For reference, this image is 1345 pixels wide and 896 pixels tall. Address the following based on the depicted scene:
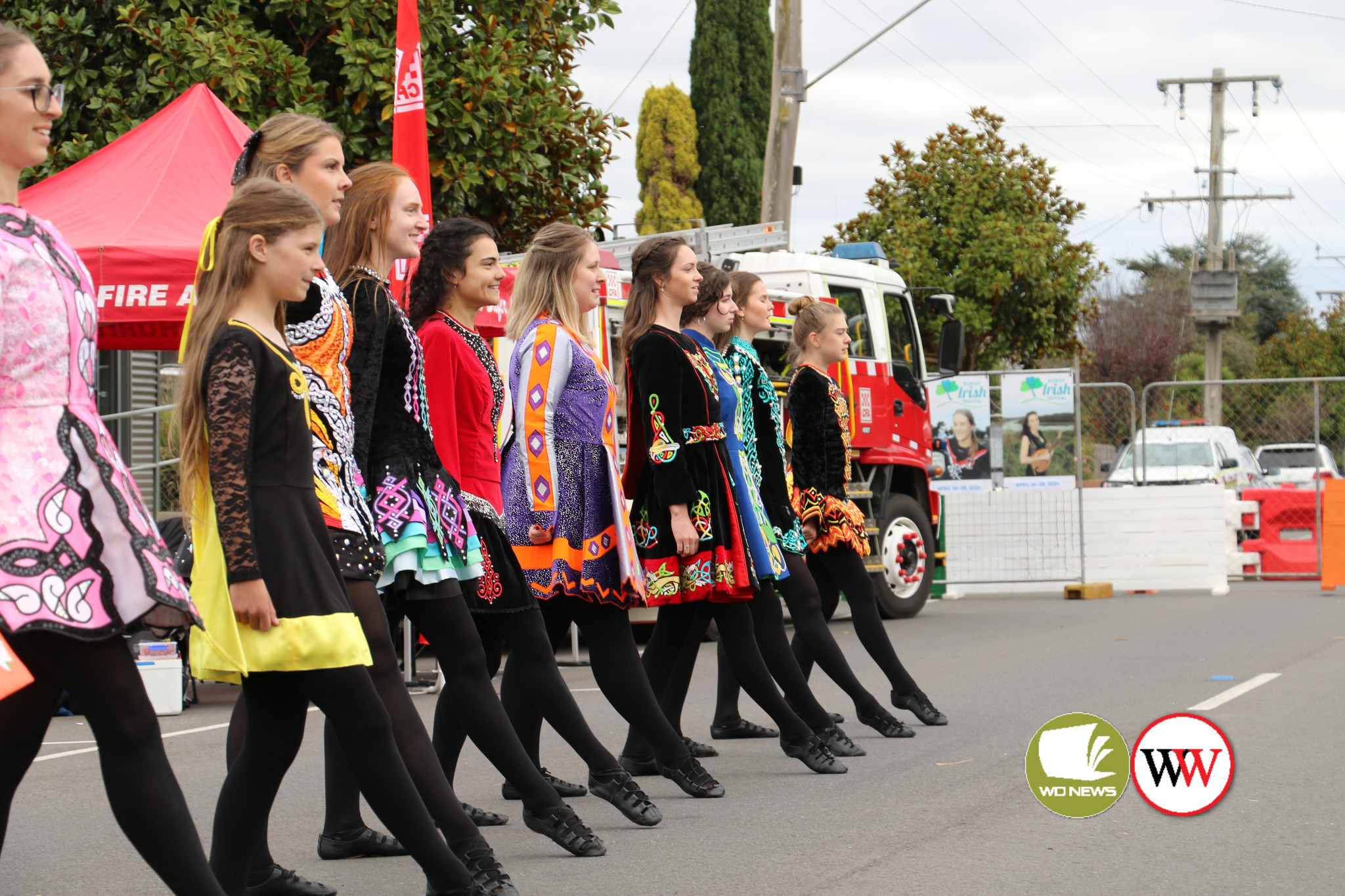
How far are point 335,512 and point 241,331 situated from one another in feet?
1.70

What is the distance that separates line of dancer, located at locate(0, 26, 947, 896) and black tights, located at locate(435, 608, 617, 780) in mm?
12

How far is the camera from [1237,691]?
327 inches

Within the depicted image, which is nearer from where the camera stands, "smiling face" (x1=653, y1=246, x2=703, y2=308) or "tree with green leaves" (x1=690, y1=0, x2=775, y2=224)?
"smiling face" (x1=653, y1=246, x2=703, y2=308)

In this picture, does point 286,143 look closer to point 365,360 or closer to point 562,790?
point 365,360

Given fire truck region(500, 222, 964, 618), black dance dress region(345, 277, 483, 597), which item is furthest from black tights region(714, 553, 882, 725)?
fire truck region(500, 222, 964, 618)

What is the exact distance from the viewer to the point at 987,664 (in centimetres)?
995

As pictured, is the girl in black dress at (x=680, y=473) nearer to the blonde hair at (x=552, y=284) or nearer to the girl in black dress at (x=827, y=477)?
the blonde hair at (x=552, y=284)

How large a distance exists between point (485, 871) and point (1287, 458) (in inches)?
1056

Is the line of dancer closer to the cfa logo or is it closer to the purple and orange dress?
the purple and orange dress

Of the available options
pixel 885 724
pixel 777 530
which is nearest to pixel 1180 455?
pixel 885 724

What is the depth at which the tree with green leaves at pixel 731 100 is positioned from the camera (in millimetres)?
36375

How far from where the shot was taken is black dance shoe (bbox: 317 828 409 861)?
4793 mm

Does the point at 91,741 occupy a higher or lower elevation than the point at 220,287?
lower

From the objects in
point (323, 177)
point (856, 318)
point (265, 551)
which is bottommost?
point (265, 551)
